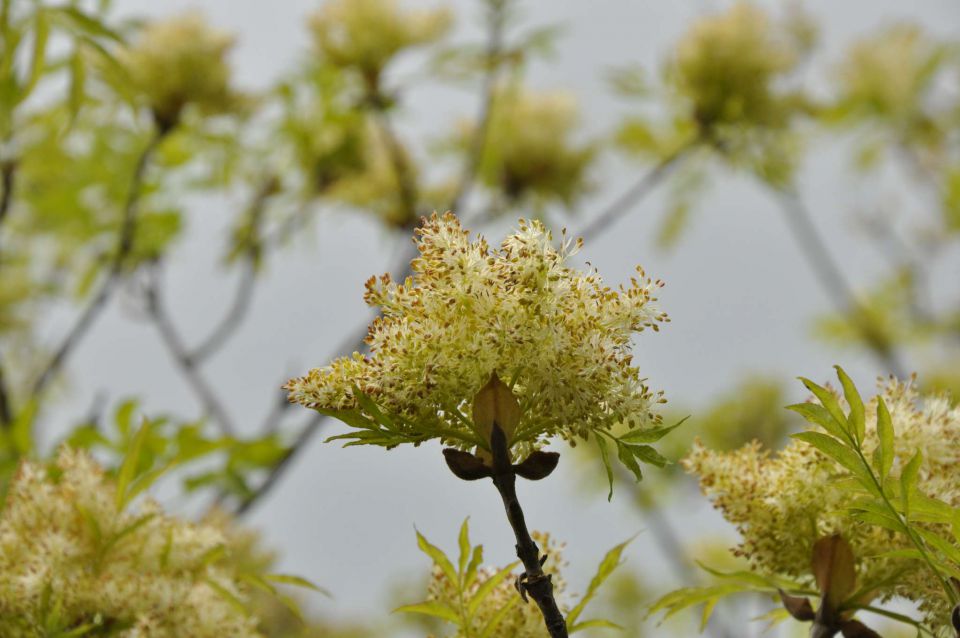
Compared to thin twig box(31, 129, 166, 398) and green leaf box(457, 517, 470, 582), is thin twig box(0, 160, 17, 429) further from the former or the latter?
green leaf box(457, 517, 470, 582)

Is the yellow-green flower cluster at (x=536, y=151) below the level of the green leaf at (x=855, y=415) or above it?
above

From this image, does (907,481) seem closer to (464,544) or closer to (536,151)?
(464,544)

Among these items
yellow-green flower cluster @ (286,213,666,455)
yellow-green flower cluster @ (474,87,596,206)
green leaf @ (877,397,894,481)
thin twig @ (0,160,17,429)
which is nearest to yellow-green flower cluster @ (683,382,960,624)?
green leaf @ (877,397,894,481)

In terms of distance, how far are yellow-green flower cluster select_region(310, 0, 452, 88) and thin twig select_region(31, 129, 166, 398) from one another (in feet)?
2.47

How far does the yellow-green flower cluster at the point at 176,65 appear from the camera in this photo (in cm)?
302

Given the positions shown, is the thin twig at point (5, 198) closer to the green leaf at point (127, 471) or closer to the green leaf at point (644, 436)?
the green leaf at point (127, 471)

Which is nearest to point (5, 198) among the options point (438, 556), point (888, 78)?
point (438, 556)

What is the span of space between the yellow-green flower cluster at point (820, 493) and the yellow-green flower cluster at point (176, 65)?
2494 millimetres

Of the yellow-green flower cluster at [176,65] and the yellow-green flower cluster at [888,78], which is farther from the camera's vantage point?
the yellow-green flower cluster at [888,78]

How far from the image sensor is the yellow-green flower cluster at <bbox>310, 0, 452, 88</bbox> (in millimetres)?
3457

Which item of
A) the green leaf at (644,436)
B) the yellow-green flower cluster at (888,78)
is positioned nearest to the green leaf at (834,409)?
the green leaf at (644,436)

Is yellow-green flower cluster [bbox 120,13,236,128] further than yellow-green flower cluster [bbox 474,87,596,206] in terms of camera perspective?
No

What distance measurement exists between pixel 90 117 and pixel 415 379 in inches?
103

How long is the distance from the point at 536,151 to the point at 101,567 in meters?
3.04
